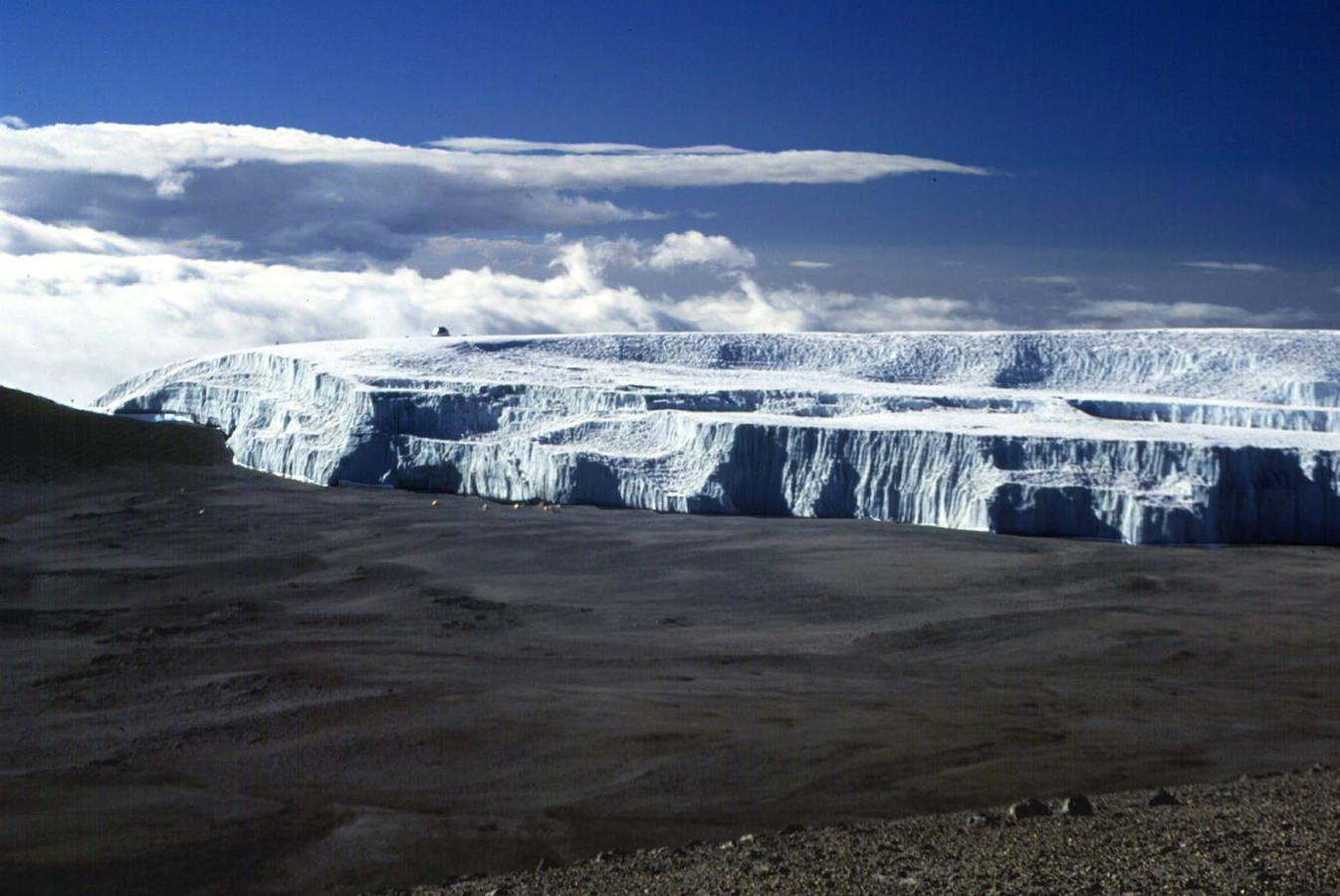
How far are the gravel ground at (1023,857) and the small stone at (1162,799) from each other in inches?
3.9

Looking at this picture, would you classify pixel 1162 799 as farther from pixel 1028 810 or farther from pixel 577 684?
pixel 577 684

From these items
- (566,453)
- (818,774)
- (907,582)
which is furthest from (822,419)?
(818,774)

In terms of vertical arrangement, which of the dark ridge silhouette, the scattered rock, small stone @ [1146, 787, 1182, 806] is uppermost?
the dark ridge silhouette

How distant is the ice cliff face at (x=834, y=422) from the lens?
2414 centimetres

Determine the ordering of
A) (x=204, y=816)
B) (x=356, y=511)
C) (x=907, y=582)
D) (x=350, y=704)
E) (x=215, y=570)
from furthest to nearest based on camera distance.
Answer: (x=356, y=511), (x=215, y=570), (x=907, y=582), (x=350, y=704), (x=204, y=816)

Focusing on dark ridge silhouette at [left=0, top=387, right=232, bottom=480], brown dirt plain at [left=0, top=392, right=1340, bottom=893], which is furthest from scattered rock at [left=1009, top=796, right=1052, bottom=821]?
dark ridge silhouette at [left=0, top=387, right=232, bottom=480]

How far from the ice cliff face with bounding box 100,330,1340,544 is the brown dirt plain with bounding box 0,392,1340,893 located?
1102 mm

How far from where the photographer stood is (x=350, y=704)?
14594mm

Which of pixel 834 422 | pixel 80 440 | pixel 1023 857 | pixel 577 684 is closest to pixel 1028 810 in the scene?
pixel 1023 857

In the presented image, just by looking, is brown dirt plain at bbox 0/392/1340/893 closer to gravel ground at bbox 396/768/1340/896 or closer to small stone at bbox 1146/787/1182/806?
gravel ground at bbox 396/768/1340/896

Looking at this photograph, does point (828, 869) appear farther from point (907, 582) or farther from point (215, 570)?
point (215, 570)

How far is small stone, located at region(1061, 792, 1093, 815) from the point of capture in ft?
35.6

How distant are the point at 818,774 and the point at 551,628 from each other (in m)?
→ 6.52

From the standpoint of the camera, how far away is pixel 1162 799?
1131 cm
